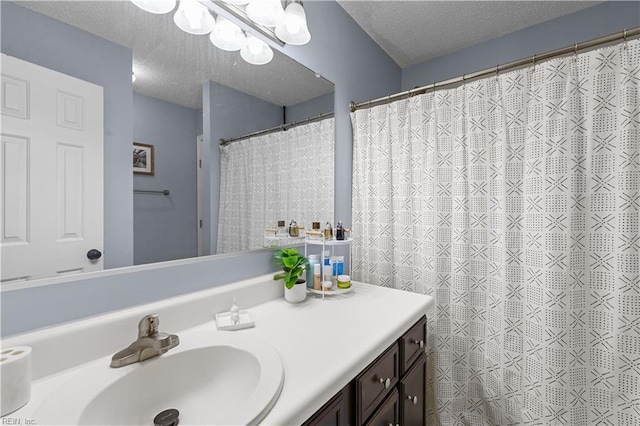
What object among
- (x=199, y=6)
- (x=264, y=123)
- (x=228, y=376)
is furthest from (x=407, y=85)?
(x=228, y=376)

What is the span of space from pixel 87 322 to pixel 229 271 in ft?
1.53

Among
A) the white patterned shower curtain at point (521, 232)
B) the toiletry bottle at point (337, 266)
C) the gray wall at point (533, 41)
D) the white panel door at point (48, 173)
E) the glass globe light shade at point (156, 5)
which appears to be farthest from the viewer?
the gray wall at point (533, 41)

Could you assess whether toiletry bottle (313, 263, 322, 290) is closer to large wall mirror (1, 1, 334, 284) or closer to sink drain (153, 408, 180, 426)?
large wall mirror (1, 1, 334, 284)

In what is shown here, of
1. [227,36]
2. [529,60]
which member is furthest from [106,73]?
[529,60]

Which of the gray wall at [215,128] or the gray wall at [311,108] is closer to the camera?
the gray wall at [215,128]

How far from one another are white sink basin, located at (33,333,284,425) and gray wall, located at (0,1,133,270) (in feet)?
1.05

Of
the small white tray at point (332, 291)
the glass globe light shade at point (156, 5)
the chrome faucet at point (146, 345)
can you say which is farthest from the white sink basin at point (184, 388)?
the glass globe light shade at point (156, 5)

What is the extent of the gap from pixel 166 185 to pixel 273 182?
0.50 m

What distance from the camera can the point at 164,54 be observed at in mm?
958

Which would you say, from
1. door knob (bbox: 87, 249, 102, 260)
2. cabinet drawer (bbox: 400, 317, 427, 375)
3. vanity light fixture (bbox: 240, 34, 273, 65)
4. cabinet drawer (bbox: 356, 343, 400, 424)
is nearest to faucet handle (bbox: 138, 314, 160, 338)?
door knob (bbox: 87, 249, 102, 260)

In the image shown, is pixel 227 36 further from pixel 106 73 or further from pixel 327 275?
pixel 327 275

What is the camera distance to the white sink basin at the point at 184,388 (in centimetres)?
54

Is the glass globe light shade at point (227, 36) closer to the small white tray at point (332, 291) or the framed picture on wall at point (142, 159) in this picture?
the framed picture on wall at point (142, 159)

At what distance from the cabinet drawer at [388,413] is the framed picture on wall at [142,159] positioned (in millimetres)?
1022
